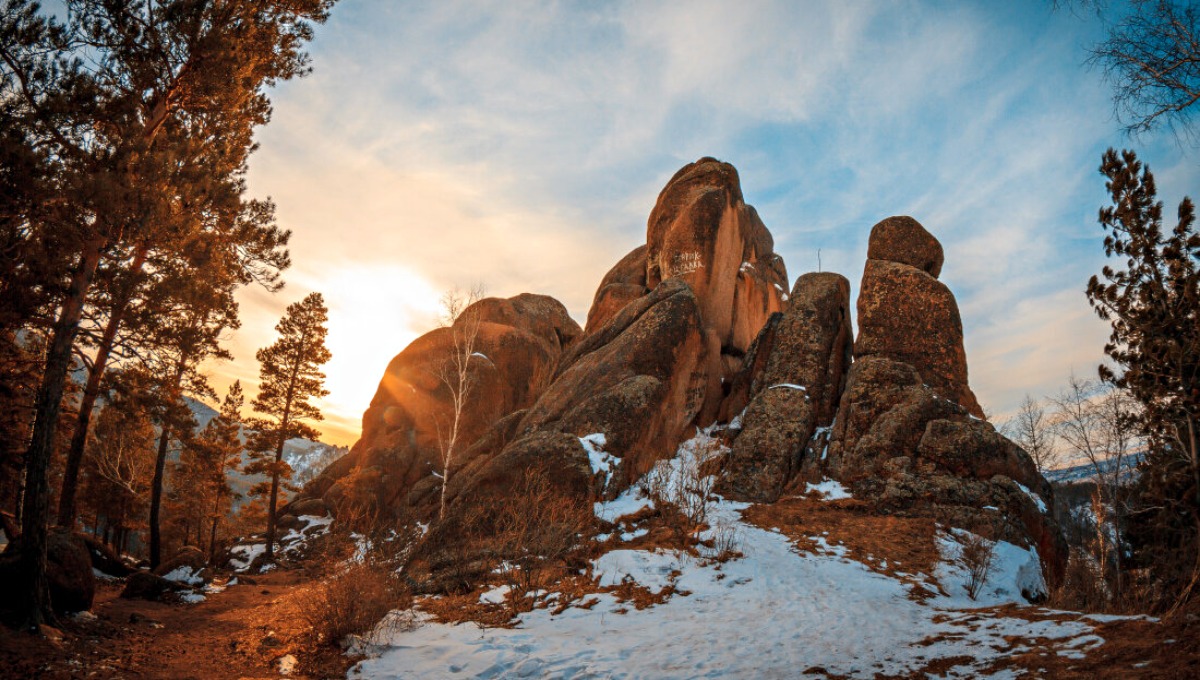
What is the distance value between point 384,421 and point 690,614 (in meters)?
29.2

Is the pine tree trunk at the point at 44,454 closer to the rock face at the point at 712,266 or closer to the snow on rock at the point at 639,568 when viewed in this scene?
the snow on rock at the point at 639,568

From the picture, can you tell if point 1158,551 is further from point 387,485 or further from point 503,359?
point 387,485

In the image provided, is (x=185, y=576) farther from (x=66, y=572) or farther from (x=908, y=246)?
(x=908, y=246)

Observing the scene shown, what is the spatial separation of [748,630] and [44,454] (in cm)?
1292

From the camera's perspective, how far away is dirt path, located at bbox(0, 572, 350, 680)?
8492 mm

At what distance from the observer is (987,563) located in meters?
13.6

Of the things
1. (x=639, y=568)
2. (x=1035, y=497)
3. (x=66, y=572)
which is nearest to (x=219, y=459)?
(x=66, y=572)

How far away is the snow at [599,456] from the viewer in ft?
67.1

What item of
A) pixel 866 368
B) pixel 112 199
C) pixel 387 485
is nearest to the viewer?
pixel 112 199

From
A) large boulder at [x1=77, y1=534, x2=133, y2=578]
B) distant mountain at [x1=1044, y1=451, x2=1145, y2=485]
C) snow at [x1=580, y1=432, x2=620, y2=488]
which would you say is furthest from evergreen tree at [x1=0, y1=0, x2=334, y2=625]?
distant mountain at [x1=1044, y1=451, x2=1145, y2=485]

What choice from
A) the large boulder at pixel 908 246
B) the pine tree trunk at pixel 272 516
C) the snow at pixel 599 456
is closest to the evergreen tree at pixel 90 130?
the snow at pixel 599 456

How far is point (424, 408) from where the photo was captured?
120 ft

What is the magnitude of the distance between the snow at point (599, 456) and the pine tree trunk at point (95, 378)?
13739mm

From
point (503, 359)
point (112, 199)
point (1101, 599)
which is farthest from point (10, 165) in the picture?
point (503, 359)
